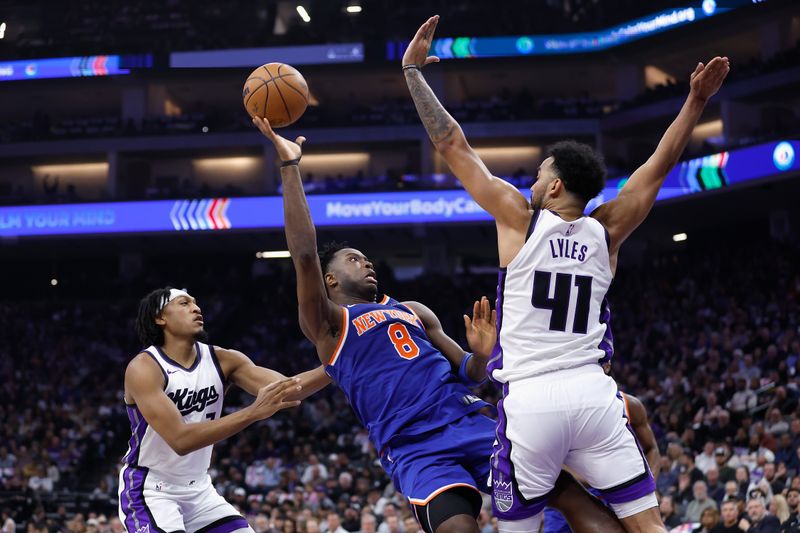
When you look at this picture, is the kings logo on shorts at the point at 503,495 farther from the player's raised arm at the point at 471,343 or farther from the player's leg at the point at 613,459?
the player's raised arm at the point at 471,343

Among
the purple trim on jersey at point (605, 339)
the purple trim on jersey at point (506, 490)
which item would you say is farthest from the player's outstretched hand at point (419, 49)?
the purple trim on jersey at point (506, 490)

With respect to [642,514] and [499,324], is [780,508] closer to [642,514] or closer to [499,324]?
[642,514]

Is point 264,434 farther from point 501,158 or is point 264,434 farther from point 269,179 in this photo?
point 501,158

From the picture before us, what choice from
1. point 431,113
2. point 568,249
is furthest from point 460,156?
point 568,249

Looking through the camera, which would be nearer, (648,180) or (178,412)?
(648,180)

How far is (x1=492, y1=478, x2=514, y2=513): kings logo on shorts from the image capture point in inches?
164

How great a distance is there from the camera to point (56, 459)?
2059 cm

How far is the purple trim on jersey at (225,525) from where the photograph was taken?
560cm

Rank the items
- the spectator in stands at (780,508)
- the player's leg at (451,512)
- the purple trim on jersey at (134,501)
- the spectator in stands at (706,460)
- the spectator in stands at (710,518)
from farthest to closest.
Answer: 1. the spectator in stands at (706,460)
2. the spectator in stands at (710,518)
3. the spectator in stands at (780,508)
4. the purple trim on jersey at (134,501)
5. the player's leg at (451,512)

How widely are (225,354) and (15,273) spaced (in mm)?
Result: 29677

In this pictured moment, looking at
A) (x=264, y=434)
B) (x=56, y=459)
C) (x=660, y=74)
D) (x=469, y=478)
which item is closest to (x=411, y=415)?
(x=469, y=478)

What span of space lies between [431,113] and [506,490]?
1.74 meters

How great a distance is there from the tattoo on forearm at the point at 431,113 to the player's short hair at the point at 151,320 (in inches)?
88.6

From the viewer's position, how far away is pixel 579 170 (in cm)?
432
